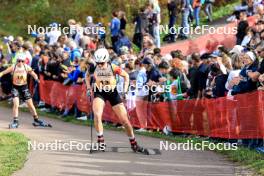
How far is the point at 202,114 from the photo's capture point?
53.3 ft

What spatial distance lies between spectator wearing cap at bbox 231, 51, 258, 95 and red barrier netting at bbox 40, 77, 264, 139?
0.69 ft

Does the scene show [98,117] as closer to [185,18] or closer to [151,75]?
[151,75]

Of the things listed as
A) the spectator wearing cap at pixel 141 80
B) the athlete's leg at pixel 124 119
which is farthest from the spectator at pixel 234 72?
the spectator wearing cap at pixel 141 80

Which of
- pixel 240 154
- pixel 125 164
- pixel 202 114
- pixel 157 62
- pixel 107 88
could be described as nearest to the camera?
pixel 125 164

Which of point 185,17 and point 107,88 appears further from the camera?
point 185,17

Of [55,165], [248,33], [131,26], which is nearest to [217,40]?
[248,33]

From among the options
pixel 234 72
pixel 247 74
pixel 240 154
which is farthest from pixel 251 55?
pixel 240 154

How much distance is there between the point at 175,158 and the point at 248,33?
7.03 meters

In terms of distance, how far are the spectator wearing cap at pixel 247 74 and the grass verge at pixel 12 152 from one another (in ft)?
15.7

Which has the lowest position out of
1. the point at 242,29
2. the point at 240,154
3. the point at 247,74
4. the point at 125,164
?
the point at 125,164

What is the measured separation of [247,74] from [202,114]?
2740 millimetres

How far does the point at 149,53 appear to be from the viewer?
19719mm

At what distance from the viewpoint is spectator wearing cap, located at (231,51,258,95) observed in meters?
13.8

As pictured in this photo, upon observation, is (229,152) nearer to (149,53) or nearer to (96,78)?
(96,78)
